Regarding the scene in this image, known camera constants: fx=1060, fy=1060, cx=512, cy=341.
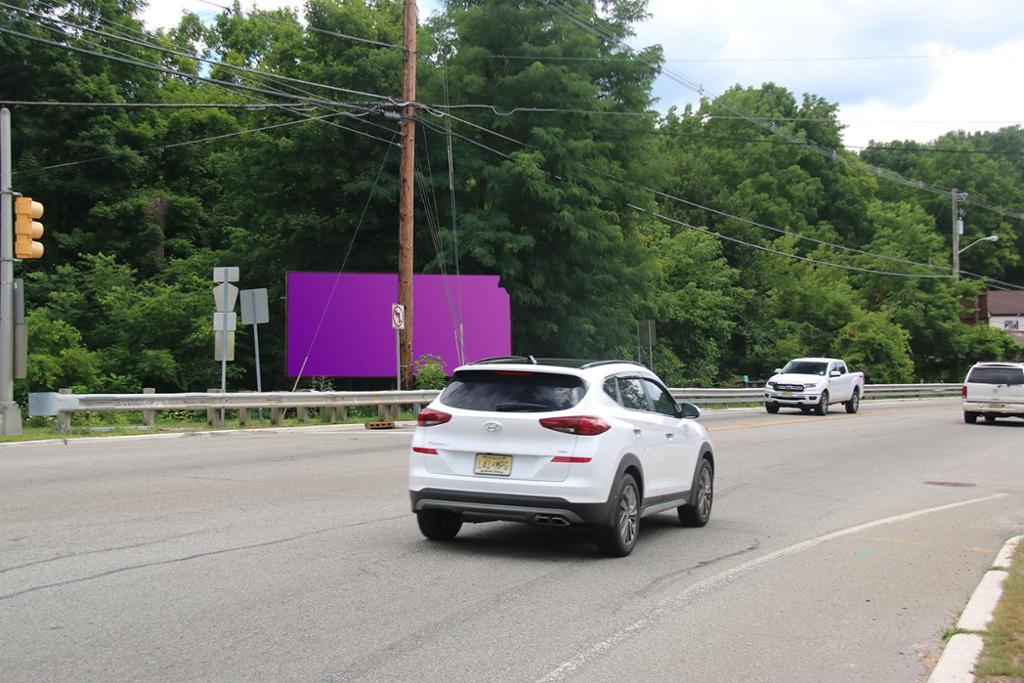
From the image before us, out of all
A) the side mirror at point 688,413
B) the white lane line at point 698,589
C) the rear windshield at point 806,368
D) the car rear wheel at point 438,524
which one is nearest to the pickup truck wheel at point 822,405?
the rear windshield at point 806,368

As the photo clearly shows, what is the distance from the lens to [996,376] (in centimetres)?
3141

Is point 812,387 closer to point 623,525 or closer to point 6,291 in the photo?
point 6,291

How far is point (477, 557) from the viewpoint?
356 inches

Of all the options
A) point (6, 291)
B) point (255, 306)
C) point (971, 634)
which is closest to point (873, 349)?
point (255, 306)

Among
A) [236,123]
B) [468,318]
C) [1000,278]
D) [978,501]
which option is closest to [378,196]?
[468,318]

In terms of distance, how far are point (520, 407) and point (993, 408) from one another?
86.7 ft

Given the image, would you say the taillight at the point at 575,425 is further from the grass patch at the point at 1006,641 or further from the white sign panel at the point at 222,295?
the white sign panel at the point at 222,295

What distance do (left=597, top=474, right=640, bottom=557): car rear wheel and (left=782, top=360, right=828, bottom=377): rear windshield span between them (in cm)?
2779

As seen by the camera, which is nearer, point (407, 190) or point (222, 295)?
point (222, 295)

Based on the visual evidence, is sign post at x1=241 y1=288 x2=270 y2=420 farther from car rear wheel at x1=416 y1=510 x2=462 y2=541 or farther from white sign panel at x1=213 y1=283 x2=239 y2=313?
car rear wheel at x1=416 y1=510 x2=462 y2=541

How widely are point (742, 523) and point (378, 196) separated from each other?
1083 inches

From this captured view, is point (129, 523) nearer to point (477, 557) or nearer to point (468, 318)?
point (477, 557)

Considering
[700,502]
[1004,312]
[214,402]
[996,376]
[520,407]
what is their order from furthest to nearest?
1. [1004,312]
2. [996,376]
3. [214,402]
4. [700,502]
5. [520,407]

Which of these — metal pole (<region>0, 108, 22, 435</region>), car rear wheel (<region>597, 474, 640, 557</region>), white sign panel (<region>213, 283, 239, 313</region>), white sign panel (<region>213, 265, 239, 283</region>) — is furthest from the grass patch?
white sign panel (<region>213, 265, 239, 283</region>)
